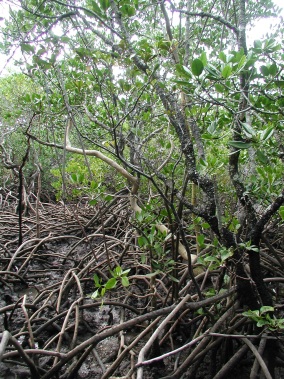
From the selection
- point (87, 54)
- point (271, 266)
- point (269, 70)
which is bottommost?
point (271, 266)

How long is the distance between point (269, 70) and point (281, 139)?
43 centimetres

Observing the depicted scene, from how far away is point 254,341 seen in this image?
1554mm

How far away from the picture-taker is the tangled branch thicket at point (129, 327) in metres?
1.39

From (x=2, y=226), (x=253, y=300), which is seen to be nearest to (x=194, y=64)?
(x=253, y=300)

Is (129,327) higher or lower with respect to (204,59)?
lower

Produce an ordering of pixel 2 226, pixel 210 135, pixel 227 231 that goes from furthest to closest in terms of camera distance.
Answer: pixel 2 226 < pixel 227 231 < pixel 210 135

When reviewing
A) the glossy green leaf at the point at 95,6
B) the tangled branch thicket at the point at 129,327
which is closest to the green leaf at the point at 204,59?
the glossy green leaf at the point at 95,6

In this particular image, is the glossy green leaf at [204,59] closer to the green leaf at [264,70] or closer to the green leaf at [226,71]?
the green leaf at [226,71]

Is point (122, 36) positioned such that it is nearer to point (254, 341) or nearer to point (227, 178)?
point (227, 178)

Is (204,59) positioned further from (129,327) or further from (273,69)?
(129,327)

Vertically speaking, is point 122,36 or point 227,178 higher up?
point 122,36

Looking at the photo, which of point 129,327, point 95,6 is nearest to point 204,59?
point 95,6

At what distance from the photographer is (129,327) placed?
4.63 ft

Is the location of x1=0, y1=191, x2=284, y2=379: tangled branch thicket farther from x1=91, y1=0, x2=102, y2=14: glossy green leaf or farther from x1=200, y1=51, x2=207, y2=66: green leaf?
x1=91, y1=0, x2=102, y2=14: glossy green leaf
